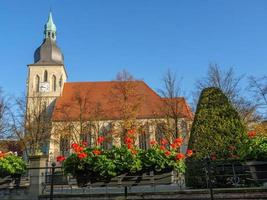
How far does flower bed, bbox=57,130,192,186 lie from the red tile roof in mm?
27687

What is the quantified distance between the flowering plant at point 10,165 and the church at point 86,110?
855cm

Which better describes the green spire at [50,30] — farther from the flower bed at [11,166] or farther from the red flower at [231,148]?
the red flower at [231,148]

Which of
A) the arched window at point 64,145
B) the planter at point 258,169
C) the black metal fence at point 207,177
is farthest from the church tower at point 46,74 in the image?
the planter at point 258,169

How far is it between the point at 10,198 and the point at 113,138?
81.8 feet

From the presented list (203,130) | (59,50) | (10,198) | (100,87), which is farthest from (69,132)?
(203,130)

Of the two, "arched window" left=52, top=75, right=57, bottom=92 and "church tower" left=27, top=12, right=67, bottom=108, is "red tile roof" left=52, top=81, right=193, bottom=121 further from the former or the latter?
"church tower" left=27, top=12, right=67, bottom=108

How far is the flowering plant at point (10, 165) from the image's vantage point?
502 inches

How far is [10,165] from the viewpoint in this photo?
42.6 ft

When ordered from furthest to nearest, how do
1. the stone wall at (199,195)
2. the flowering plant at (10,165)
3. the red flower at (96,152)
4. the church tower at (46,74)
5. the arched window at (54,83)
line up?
1. the arched window at (54,83)
2. the church tower at (46,74)
3. the flowering plant at (10,165)
4. the red flower at (96,152)
5. the stone wall at (199,195)

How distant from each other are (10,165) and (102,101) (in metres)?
39.1

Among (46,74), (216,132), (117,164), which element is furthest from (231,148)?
(46,74)

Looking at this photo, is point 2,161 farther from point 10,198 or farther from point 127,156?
point 127,156

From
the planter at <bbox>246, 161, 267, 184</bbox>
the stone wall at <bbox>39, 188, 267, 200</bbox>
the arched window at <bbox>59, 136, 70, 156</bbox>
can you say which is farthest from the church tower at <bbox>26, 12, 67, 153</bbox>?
the planter at <bbox>246, 161, 267, 184</bbox>

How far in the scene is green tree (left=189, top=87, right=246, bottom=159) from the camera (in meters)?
10.1
